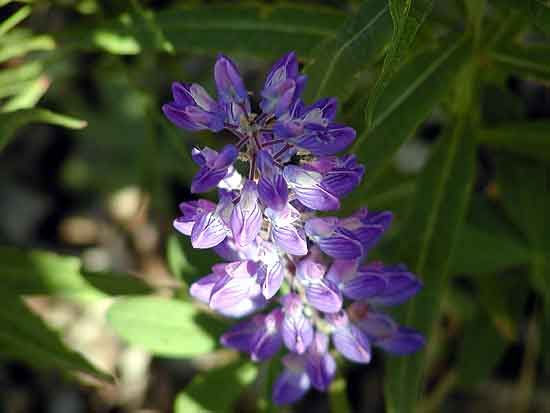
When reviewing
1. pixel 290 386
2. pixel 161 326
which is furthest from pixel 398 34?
pixel 161 326

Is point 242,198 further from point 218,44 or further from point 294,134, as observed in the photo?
point 218,44

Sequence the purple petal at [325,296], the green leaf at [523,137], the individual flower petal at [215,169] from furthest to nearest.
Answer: the green leaf at [523,137], the purple petal at [325,296], the individual flower petal at [215,169]

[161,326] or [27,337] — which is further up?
[161,326]

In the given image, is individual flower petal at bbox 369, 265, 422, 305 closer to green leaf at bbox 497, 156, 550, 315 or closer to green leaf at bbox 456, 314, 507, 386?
green leaf at bbox 497, 156, 550, 315

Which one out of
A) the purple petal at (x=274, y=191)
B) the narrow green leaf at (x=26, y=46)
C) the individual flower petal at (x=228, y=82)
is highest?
the individual flower petal at (x=228, y=82)

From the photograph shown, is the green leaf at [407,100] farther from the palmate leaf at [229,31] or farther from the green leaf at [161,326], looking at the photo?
the green leaf at [161,326]

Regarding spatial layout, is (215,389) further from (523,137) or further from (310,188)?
(523,137)

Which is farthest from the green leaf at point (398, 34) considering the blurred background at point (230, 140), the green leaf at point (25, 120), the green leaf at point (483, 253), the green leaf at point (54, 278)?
the green leaf at point (54, 278)
